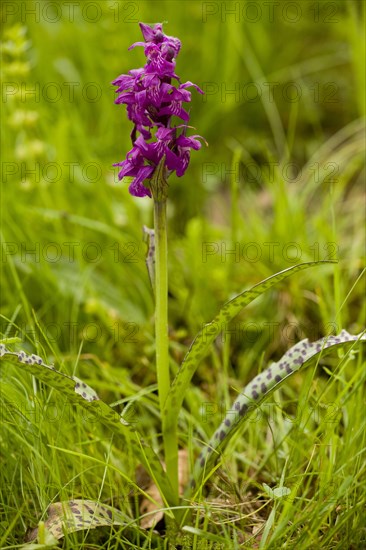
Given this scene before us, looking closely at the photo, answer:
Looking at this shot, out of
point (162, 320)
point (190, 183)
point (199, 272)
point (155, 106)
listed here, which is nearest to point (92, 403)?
point (162, 320)

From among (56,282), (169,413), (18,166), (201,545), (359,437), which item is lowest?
(201,545)

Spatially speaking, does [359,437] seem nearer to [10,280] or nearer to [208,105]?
[10,280]

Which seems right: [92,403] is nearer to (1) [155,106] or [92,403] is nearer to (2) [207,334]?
(2) [207,334]

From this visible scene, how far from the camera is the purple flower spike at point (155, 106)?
137cm

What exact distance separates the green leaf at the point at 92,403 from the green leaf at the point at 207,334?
10 cm

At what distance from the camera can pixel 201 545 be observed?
1487 mm

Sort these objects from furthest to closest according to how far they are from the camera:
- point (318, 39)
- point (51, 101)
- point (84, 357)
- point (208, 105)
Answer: point (318, 39)
point (208, 105)
point (51, 101)
point (84, 357)

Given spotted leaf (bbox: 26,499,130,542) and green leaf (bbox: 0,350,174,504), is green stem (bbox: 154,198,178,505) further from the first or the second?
spotted leaf (bbox: 26,499,130,542)

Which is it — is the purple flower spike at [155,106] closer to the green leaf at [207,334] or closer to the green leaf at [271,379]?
the green leaf at [207,334]

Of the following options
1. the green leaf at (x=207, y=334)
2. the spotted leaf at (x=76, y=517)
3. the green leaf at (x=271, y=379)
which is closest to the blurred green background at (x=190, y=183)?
the green leaf at (x=271, y=379)

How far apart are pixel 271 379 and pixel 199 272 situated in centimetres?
107

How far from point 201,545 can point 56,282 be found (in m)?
1.18

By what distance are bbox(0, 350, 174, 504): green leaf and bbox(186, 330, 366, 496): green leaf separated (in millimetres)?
106

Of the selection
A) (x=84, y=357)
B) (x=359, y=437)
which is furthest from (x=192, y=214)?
(x=359, y=437)
